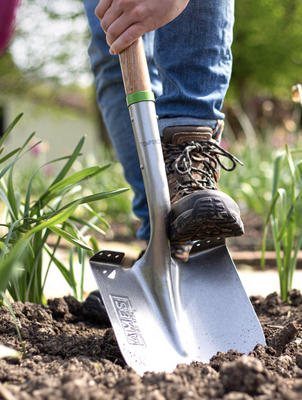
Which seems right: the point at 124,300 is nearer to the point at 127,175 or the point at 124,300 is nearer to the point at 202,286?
the point at 202,286

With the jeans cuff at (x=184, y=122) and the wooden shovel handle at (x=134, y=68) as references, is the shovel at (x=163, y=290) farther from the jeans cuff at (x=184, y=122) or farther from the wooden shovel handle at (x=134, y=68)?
the jeans cuff at (x=184, y=122)

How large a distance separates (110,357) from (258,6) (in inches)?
385

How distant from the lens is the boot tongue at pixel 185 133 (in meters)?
1.15

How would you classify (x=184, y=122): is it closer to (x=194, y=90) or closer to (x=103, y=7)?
(x=194, y=90)

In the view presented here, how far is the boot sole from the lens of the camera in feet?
3.12

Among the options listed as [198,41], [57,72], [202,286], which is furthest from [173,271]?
[57,72]

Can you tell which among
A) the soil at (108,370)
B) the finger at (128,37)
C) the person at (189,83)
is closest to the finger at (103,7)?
the person at (189,83)

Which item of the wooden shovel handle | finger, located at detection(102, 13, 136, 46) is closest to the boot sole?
the wooden shovel handle

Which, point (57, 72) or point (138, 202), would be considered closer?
point (138, 202)

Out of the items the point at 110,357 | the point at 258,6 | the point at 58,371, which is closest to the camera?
the point at 58,371

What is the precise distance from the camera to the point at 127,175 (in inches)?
61.3

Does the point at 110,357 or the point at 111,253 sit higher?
the point at 111,253

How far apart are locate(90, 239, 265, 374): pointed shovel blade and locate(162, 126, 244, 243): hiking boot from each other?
0.31ft

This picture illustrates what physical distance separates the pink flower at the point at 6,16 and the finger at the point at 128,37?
22.3 inches
